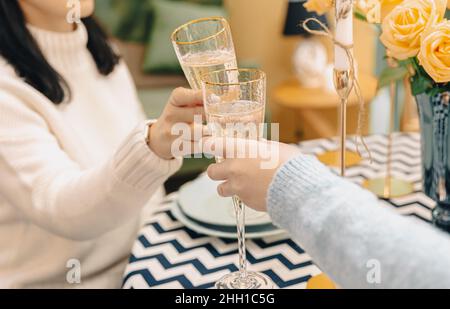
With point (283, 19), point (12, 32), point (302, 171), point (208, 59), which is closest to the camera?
point (302, 171)

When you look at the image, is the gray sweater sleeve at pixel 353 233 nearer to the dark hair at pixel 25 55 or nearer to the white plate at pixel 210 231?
the white plate at pixel 210 231

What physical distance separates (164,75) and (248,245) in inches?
99.8

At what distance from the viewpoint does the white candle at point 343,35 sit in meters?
0.91

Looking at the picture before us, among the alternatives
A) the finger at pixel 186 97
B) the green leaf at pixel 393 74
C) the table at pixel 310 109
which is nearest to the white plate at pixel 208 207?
the finger at pixel 186 97

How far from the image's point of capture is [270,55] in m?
3.70

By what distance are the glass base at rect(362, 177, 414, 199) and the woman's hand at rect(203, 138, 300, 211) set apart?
0.60 meters

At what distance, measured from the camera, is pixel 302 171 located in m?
0.76

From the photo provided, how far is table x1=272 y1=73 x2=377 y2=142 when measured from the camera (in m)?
3.09

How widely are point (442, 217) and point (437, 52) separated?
0.36 meters

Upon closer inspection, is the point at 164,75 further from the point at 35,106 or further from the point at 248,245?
the point at 248,245

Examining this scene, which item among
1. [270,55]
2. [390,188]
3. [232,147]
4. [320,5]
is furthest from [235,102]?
[270,55]

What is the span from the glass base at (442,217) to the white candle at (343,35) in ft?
1.22

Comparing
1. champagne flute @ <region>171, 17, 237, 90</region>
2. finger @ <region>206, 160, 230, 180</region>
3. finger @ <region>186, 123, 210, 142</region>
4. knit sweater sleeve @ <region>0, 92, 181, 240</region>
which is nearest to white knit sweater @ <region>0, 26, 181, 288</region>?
knit sweater sleeve @ <region>0, 92, 181, 240</region>
